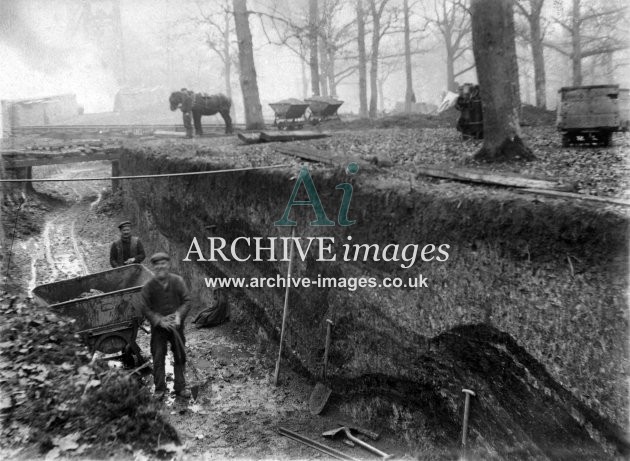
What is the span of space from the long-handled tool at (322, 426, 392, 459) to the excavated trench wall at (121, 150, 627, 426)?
0.84 meters

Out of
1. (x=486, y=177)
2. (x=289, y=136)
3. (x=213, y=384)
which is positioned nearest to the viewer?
(x=486, y=177)

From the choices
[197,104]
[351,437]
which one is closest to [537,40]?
[197,104]

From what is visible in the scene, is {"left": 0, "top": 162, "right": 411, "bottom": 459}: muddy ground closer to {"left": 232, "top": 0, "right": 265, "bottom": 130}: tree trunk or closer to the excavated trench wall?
the excavated trench wall

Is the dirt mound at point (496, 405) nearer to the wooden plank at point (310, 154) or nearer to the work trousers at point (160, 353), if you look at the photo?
the work trousers at point (160, 353)

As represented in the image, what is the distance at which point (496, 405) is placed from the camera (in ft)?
19.6

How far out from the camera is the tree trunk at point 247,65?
62.4ft

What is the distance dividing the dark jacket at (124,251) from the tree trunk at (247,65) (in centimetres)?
1047

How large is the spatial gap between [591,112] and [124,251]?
919 centimetres

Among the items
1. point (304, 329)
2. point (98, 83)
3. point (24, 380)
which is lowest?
point (304, 329)

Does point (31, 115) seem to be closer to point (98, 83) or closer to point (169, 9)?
point (98, 83)

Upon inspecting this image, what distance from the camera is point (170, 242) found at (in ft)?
43.5

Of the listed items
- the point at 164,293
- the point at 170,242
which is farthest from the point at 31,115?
the point at 164,293

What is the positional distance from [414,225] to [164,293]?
12.1ft

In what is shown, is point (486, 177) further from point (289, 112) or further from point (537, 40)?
point (537, 40)
